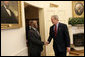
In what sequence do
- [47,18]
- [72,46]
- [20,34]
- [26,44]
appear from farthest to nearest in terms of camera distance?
1. [72,46]
2. [47,18]
3. [26,44]
4. [20,34]

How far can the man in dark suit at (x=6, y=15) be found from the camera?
313 cm

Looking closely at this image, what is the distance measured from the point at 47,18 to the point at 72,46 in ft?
8.63

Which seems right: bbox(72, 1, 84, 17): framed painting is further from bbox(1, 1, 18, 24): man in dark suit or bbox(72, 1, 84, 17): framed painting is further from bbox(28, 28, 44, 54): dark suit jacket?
bbox(1, 1, 18, 24): man in dark suit

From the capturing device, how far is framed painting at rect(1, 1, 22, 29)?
3.14m

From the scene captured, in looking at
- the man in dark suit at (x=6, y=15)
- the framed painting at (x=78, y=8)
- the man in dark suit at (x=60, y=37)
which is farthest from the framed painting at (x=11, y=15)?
the framed painting at (x=78, y=8)

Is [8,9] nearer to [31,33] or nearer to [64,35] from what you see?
[31,33]

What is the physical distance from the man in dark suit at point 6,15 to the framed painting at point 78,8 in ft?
16.3

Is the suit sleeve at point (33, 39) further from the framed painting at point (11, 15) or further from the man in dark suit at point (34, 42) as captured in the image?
the framed painting at point (11, 15)

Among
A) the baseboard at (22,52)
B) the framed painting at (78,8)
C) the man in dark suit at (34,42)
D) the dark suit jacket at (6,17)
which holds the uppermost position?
the framed painting at (78,8)

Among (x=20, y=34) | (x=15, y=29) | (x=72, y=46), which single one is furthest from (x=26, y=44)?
(x=72, y=46)

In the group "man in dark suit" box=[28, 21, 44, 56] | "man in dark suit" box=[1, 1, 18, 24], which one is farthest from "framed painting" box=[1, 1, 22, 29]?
"man in dark suit" box=[28, 21, 44, 56]

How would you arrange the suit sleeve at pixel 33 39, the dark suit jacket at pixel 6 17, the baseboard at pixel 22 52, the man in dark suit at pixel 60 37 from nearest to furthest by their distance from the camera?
the dark suit jacket at pixel 6 17 < the man in dark suit at pixel 60 37 < the baseboard at pixel 22 52 < the suit sleeve at pixel 33 39

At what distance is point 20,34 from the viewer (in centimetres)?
405

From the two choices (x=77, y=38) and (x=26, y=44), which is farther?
(x=77, y=38)
